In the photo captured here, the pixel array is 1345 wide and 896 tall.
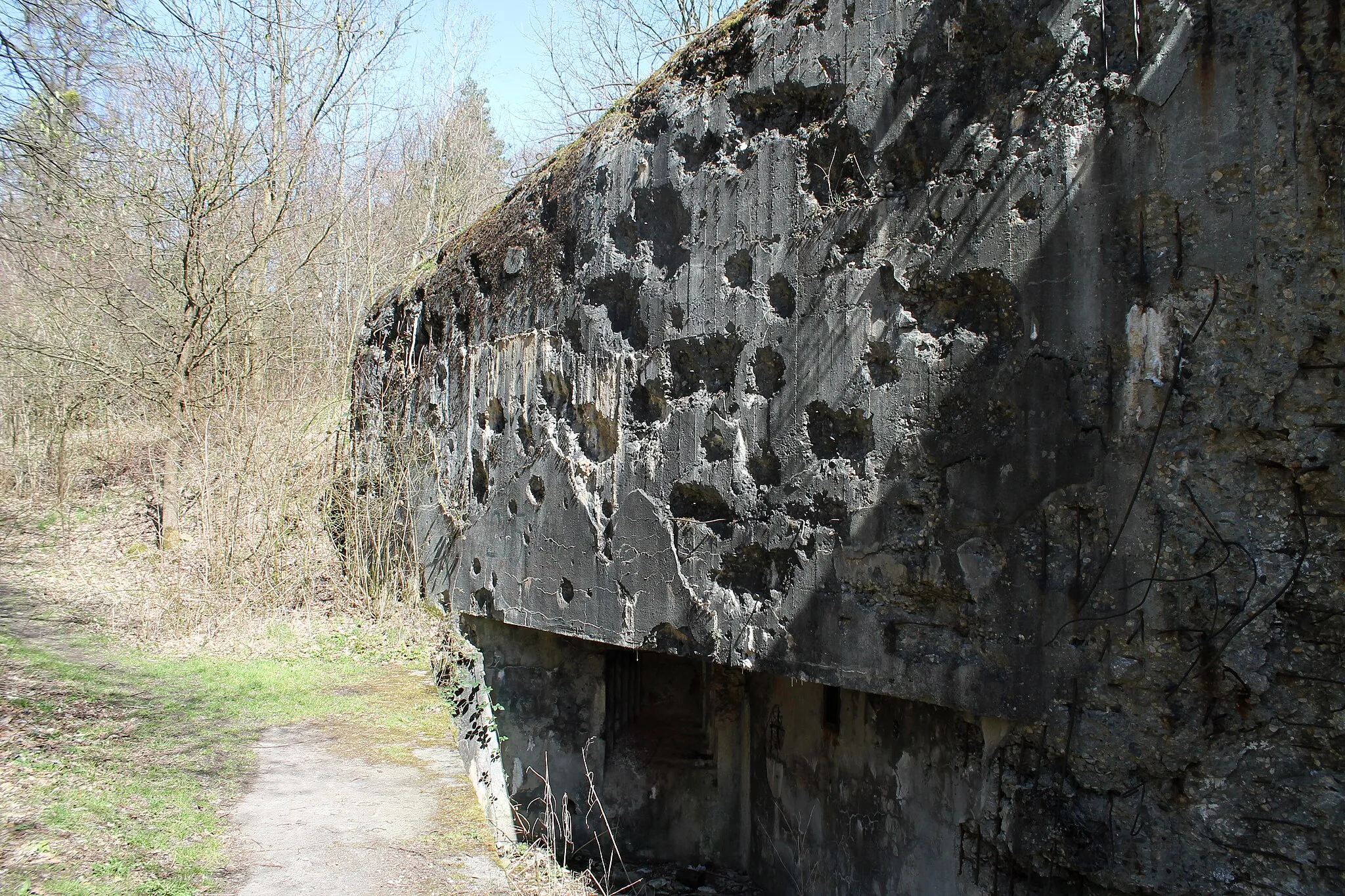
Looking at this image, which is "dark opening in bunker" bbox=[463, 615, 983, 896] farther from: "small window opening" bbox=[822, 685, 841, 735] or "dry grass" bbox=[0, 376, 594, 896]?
"dry grass" bbox=[0, 376, 594, 896]

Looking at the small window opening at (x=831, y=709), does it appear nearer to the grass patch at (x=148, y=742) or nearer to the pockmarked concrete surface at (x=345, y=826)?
the pockmarked concrete surface at (x=345, y=826)

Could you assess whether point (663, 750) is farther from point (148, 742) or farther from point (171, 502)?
point (171, 502)

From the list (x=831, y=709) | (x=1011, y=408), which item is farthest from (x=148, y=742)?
(x=1011, y=408)

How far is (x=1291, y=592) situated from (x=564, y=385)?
3.68 m

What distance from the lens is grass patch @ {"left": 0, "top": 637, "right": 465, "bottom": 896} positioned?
2959 mm

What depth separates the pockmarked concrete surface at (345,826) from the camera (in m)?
3.11

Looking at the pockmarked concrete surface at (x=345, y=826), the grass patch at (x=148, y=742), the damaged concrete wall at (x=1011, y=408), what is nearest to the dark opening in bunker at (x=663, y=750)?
the damaged concrete wall at (x=1011, y=408)

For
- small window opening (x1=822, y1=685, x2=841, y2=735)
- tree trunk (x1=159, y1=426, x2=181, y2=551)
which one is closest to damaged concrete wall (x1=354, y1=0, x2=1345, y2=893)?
small window opening (x1=822, y1=685, x2=841, y2=735)

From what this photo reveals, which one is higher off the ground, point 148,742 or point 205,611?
point 205,611

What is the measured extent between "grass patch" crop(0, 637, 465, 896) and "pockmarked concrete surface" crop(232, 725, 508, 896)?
13 cm

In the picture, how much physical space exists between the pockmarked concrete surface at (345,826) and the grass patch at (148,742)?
13 centimetres

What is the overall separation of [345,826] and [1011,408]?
124 inches

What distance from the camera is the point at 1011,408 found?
3131 mm

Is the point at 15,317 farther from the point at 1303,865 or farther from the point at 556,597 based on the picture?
the point at 1303,865
